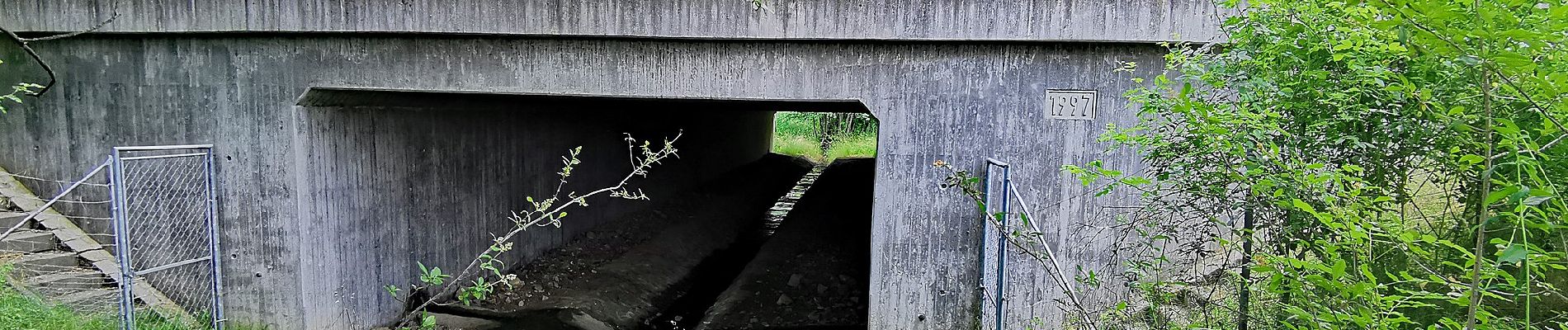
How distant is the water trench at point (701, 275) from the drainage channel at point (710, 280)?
2 cm

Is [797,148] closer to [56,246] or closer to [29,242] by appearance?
[56,246]

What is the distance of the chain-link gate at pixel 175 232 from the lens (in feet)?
19.6

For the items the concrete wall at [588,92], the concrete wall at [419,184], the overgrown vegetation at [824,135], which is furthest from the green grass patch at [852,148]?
the concrete wall at [588,92]

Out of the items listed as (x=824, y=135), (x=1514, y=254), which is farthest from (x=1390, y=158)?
(x=824, y=135)

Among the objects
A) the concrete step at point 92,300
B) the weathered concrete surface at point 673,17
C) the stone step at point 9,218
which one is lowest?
the concrete step at point 92,300

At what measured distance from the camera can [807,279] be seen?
28.0 feet

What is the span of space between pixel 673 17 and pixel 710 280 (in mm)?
5094

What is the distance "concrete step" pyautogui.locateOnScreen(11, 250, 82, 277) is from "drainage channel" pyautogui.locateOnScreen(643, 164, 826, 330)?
14.1 ft

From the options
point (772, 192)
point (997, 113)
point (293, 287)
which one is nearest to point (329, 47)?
point (293, 287)

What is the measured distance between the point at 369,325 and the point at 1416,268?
6.68 metres

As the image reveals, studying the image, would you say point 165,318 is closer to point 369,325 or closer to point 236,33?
point 369,325

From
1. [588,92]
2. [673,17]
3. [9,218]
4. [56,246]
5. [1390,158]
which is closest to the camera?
[1390,158]

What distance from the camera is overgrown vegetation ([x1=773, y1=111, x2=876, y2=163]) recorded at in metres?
23.1

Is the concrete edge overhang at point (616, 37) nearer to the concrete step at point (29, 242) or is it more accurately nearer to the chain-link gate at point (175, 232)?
the chain-link gate at point (175, 232)
